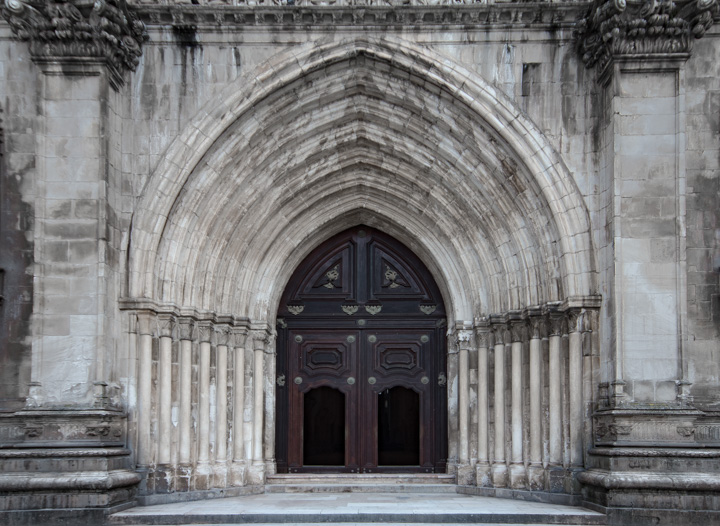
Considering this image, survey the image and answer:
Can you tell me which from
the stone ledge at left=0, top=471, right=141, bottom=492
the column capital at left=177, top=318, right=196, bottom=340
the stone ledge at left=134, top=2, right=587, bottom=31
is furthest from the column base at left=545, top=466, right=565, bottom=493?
the stone ledge at left=134, top=2, right=587, bottom=31

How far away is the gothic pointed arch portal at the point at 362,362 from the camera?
12492 mm

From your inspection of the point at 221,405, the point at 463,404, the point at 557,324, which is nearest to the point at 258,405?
the point at 221,405

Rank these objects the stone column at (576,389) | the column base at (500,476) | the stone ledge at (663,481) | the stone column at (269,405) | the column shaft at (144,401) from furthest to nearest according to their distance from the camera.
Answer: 1. the stone column at (269,405)
2. the column base at (500,476)
3. the column shaft at (144,401)
4. the stone column at (576,389)
5. the stone ledge at (663,481)

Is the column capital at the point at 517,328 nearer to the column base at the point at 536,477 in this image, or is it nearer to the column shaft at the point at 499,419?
the column shaft at the point at 499,419

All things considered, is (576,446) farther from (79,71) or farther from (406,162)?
(79,71)

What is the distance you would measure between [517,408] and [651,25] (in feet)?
14.9

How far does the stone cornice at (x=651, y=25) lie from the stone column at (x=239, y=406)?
218 inches

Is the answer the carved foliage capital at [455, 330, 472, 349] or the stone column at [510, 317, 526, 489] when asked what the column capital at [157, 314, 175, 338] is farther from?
the stone column at [510, 317, 526, 489]

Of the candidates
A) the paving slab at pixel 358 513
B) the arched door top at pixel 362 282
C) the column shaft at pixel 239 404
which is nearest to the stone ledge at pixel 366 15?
the arched door top at pixel 362 282

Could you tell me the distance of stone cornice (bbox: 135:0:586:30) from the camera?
34.7ft

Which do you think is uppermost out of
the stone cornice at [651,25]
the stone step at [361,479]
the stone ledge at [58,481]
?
the stone cornice at [651,25]

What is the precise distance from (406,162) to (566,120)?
2.13 metres

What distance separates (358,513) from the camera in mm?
9383

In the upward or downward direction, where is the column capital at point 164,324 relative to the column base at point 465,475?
upward
